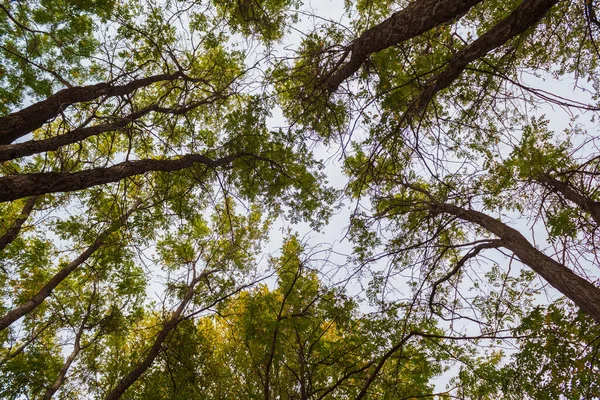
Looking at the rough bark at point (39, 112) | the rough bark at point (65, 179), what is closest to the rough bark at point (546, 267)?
the rough bark at point (65, 179)

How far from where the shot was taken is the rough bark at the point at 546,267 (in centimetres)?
360

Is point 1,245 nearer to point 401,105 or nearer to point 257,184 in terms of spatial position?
point 257,184

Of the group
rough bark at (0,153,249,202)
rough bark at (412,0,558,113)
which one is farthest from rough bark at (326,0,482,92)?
rough bark at (0,153,249,202)

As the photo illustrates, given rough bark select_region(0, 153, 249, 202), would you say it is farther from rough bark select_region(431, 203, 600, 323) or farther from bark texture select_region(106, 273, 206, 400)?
rough bark select_region(431, 203, 600, 323)

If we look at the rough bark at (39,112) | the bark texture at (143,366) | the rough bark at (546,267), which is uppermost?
the rough bark at (39,112)

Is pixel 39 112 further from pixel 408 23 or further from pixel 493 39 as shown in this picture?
pixel 493 39

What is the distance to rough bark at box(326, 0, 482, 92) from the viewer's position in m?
2.44

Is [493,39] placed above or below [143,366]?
above

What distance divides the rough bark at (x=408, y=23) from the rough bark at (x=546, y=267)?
2409 mm

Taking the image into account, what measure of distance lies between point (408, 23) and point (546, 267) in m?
3.88

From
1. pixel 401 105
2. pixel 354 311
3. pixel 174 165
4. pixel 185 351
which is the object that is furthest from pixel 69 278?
pixel 401 105

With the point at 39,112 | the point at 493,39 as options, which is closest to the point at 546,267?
the point at 493,39

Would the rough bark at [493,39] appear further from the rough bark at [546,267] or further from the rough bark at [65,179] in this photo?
the rough bark at [65,179]

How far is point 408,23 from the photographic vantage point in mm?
2676
